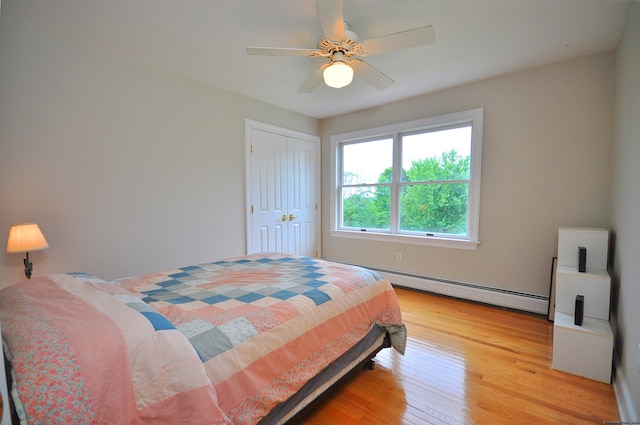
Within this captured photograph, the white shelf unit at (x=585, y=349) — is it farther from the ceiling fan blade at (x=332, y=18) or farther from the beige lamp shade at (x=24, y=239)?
the beige lamp shade at (x=24, y=239)

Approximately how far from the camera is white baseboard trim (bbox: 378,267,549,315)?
2.91 metres

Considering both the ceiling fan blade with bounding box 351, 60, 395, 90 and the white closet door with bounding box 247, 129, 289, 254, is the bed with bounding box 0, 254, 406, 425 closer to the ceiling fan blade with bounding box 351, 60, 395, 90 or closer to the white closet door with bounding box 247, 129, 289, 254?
the ceiling fan blade with bounding box 351, 60, 395, 90

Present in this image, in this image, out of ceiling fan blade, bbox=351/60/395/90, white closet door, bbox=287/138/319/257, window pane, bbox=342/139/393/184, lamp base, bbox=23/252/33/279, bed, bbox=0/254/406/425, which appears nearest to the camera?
bed, bbox=0/254/406/425

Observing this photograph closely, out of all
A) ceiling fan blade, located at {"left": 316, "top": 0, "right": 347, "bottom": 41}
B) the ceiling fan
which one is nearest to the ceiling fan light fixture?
the ceiling fan

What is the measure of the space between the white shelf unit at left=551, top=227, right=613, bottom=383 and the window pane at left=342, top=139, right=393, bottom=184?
2.12 meters

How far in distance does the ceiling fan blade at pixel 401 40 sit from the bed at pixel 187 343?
155 cm

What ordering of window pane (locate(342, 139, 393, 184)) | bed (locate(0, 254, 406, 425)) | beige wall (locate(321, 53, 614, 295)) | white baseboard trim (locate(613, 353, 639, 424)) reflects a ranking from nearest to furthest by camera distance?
bed (locate(0, 254, 406, 425)) → white baseboard trim (locate(613, 353, 639, 424)) → beige wall (locate(321, 53, 614, 295)) → window pane (locate(342, 139, 393, 184))

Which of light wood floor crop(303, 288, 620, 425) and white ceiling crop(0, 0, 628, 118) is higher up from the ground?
white ceiling crop(0, 0, 628, 118)

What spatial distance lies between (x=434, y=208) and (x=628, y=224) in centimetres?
186

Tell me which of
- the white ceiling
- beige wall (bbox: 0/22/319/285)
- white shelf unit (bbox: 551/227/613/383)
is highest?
the white ceiling

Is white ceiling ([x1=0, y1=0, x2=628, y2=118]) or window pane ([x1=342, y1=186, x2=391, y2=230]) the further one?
window pane ([x1=342, y1=186, x2=391, y2=230])

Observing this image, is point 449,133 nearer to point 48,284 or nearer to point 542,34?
point 542,34

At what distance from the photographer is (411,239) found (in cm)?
371

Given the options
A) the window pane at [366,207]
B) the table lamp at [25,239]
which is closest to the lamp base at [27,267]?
the table lamp at [25,239]
